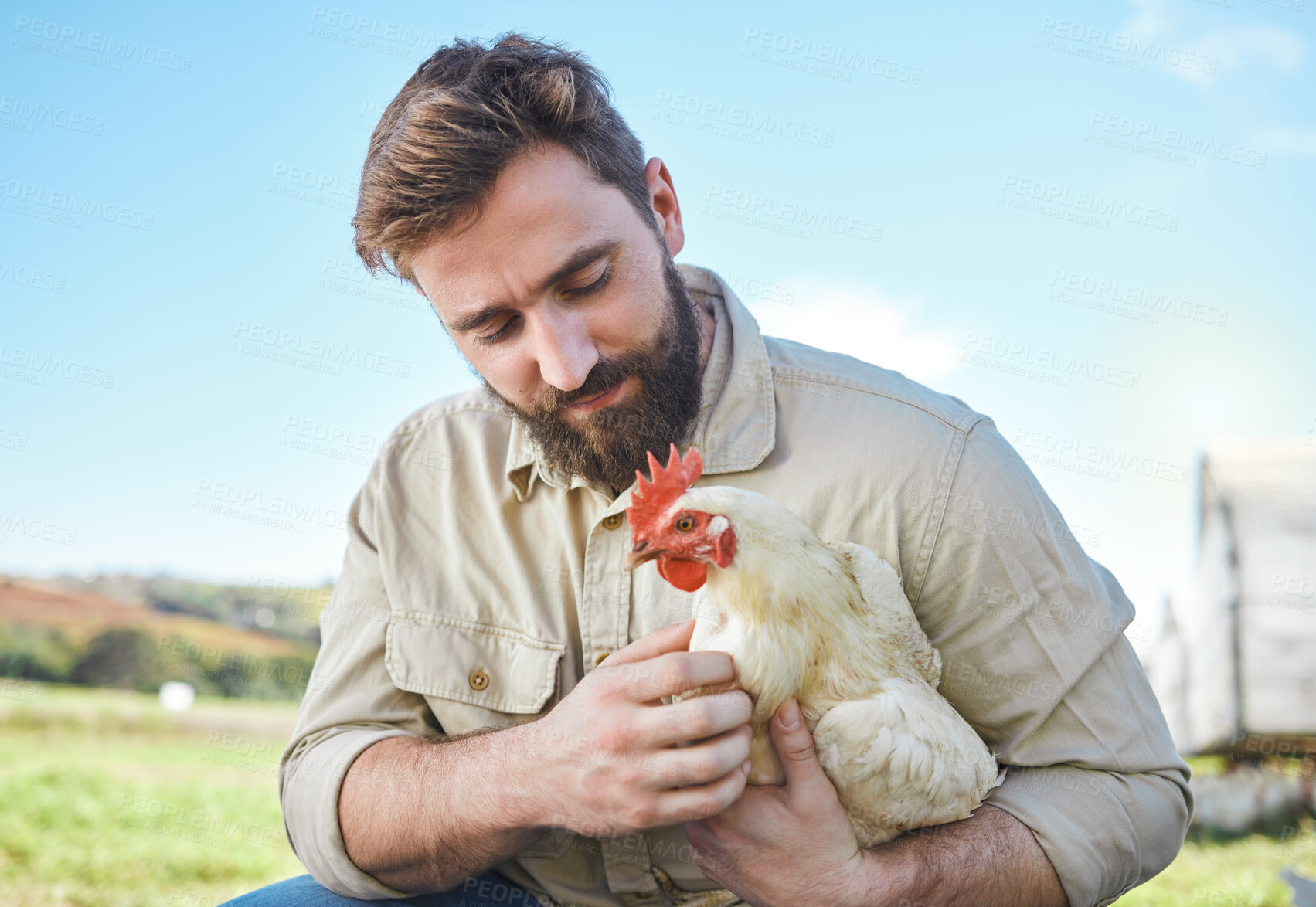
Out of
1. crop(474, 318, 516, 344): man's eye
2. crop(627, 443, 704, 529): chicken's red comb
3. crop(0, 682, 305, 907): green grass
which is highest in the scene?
crop(474, 318, 516, 344): man's eye

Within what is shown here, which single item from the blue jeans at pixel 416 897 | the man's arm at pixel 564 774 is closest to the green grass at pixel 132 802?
the blue jeans at pixel 416 897

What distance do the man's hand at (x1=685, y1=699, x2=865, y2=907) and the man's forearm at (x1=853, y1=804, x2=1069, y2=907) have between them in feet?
0.20

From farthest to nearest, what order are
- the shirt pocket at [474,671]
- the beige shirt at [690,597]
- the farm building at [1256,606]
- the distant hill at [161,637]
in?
1. the distant hill at [161,637]
2. the farm building at [1256,606]
3. the shirt pocket at [474,671]
4. the beige shirt at [690,597]

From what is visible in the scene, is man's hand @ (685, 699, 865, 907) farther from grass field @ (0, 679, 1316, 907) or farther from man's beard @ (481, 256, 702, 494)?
grass field @ (0, 679, 1316, 907)

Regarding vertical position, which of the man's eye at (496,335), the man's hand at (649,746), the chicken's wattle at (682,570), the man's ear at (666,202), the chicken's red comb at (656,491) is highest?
the man's ear at (666,202)

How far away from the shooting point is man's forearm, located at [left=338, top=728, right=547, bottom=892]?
1738 millimetres

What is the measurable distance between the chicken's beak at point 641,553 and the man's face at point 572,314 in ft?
1.61

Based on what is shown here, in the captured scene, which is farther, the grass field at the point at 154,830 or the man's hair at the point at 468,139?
the grass field at the point at 154,830

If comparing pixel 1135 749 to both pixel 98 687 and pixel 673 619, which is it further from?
pixel 98 687

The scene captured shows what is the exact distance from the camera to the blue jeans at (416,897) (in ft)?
6.74

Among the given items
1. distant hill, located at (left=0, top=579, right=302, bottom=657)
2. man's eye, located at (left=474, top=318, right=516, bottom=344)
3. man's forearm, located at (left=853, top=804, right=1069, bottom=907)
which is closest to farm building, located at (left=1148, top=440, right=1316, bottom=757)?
man's forearm, located at (left=853, top=804, right=1069, bottom=907)

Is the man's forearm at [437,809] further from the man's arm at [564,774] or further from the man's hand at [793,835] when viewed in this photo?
the man's hand at [793,835]

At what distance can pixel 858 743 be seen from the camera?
5.15ft

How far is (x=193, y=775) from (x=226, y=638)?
5.15 feet
